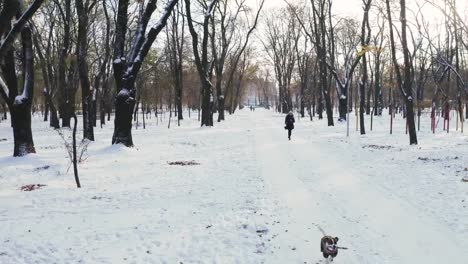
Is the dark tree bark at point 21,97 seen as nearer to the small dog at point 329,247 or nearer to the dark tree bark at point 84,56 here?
the dark tree bark at point 84,56

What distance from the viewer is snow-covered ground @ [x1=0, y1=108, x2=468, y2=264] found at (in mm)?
6004

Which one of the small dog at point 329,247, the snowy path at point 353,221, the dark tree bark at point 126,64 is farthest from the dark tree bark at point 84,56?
the small dog at point 329,247

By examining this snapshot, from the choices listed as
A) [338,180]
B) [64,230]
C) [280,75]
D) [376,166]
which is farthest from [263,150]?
[280,75]

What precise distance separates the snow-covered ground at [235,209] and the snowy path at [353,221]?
2cm

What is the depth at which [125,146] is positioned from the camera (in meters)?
15.8

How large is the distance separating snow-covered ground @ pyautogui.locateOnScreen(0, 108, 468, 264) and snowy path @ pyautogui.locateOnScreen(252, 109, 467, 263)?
0.07ft

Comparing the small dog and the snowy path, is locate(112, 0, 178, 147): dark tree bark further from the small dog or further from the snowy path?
the small dog

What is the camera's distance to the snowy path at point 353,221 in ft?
19.3

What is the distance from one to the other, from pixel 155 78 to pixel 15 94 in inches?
1249

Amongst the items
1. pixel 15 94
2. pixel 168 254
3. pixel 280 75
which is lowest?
pixel 168 254

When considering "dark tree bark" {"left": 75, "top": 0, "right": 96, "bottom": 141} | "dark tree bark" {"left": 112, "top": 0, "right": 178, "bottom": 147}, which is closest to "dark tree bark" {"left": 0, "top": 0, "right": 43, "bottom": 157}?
"dark tree bark" {"left": 75, "top": 0, "right": 96, "bottom": 141}

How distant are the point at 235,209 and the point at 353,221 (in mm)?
2115

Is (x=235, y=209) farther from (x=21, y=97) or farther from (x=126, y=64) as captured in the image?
(x=126, y=64)

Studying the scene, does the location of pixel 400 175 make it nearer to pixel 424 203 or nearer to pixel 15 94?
pixel 424 203
